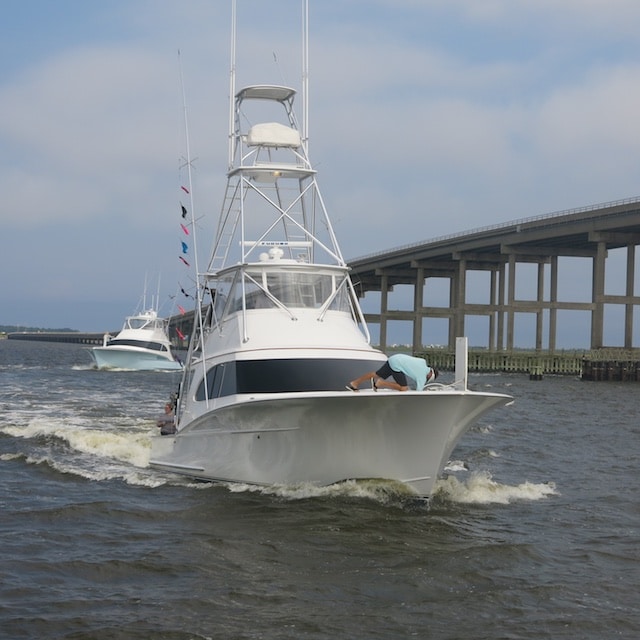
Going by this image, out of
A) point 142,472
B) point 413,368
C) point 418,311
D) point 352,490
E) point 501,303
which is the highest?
point 501,303

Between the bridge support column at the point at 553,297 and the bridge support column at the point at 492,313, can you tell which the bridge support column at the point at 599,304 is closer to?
the bridge support column at the point at 553,297

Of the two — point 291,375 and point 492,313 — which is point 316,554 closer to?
point 291,375

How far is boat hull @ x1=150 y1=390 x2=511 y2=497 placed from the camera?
12562 mm

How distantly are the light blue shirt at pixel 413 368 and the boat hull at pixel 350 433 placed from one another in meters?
0.60

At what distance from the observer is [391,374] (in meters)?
13.3

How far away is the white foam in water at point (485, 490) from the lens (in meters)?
14.5

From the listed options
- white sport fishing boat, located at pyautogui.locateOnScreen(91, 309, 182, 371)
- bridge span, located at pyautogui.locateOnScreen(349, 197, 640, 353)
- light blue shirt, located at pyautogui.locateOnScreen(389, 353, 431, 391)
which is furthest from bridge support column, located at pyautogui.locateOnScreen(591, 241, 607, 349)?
light blue shirt, located at pyautogui.locateOnScreen(389, 353, 431, 391)

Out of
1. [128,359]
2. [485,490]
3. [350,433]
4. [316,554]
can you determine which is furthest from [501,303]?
[316,554]

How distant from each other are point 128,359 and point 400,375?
182ft

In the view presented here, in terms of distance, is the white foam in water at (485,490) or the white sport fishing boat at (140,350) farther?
the white sport fishing boat at (140,350)

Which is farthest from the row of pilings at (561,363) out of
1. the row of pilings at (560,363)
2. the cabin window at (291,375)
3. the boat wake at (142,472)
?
the cabin window at (291,375)

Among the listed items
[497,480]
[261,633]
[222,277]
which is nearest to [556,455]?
[497,480]

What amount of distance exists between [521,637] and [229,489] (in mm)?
6786

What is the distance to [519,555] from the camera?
36.3ft
